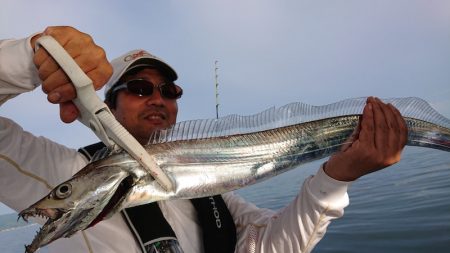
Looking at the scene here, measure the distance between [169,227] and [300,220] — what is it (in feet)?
3.87

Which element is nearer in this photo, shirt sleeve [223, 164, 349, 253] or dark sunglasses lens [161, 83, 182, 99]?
shirt sleeve [223, 164, 349, 253]

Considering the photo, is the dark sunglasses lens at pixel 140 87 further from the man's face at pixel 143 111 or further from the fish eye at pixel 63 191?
the fish eye at pixel 63 191

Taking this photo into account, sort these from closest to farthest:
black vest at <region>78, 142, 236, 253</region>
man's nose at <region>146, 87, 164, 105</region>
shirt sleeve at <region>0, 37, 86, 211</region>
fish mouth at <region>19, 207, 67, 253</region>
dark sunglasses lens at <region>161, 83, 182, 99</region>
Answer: fish mouth at <region>19, 207, 67, 253</region>, shirt sleeve at <region>0, 37, 86, 211</region>, black vest at <region>78, 142, 236, 253</region>, man's nose at <region>146, 87, 164, 105</region>, dark sunglasses lens at <region>161, 83, 182, 99</region>

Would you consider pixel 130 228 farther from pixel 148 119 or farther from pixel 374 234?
pixel 374 234

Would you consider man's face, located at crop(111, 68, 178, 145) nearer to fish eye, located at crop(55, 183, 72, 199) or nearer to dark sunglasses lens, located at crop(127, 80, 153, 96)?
dark sunglasses lens, located at crop(127, 80, 153, 96)

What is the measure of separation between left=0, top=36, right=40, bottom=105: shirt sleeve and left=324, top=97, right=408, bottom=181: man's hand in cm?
228

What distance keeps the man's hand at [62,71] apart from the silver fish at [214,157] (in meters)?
0.40

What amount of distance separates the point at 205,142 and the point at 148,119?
1538mm

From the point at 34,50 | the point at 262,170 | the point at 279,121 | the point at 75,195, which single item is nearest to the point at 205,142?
the point at 262,170

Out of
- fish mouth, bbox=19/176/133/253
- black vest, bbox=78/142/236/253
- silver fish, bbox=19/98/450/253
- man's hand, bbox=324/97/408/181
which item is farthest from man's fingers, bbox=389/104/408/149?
fish mouth, bbox=19/176/133/253

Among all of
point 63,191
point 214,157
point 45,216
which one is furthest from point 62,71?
point 214,157

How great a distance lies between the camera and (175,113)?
4.02 meters

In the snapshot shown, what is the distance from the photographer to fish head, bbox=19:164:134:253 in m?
1.61

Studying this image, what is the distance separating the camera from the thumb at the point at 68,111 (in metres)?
1.71
